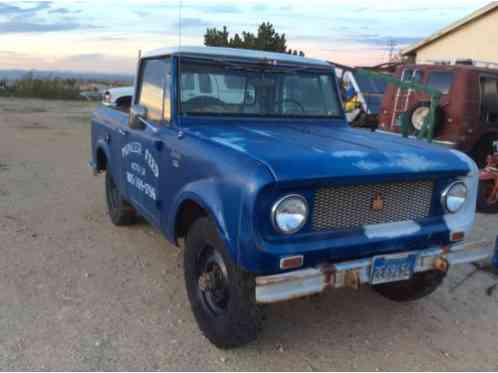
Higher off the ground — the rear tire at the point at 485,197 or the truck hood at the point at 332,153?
the truck hood at the point at 332,153

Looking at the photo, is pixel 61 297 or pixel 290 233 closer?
pixel 290 233

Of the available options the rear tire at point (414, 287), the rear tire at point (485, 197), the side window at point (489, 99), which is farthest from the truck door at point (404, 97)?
the rear tire at point (414, 287)

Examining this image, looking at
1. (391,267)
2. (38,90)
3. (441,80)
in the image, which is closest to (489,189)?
(441,80)

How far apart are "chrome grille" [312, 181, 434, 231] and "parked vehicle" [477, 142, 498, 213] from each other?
3.82 metres

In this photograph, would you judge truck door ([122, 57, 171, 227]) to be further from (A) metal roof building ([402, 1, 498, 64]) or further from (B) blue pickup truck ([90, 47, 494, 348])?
(A) metal roof building ([402, 1, 498, 64])

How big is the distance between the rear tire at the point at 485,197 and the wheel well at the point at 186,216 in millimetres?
4561

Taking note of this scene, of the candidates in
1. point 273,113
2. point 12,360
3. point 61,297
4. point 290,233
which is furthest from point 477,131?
point 12,360

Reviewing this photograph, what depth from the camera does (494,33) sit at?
1470 centimetres

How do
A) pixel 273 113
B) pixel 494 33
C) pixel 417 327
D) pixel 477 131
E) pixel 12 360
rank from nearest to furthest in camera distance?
pixel 12 360, pixel 417 327, pixel 273 113, pixel 477 131, pixel 494 33

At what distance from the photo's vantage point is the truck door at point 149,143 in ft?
12.7

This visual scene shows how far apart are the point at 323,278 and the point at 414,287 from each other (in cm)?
141

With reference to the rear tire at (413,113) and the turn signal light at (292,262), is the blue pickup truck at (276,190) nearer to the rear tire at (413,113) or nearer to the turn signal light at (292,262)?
the turn signal light at (292,262)

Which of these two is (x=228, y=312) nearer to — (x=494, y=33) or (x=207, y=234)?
(x=207, y=234)

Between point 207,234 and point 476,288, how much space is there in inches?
103
